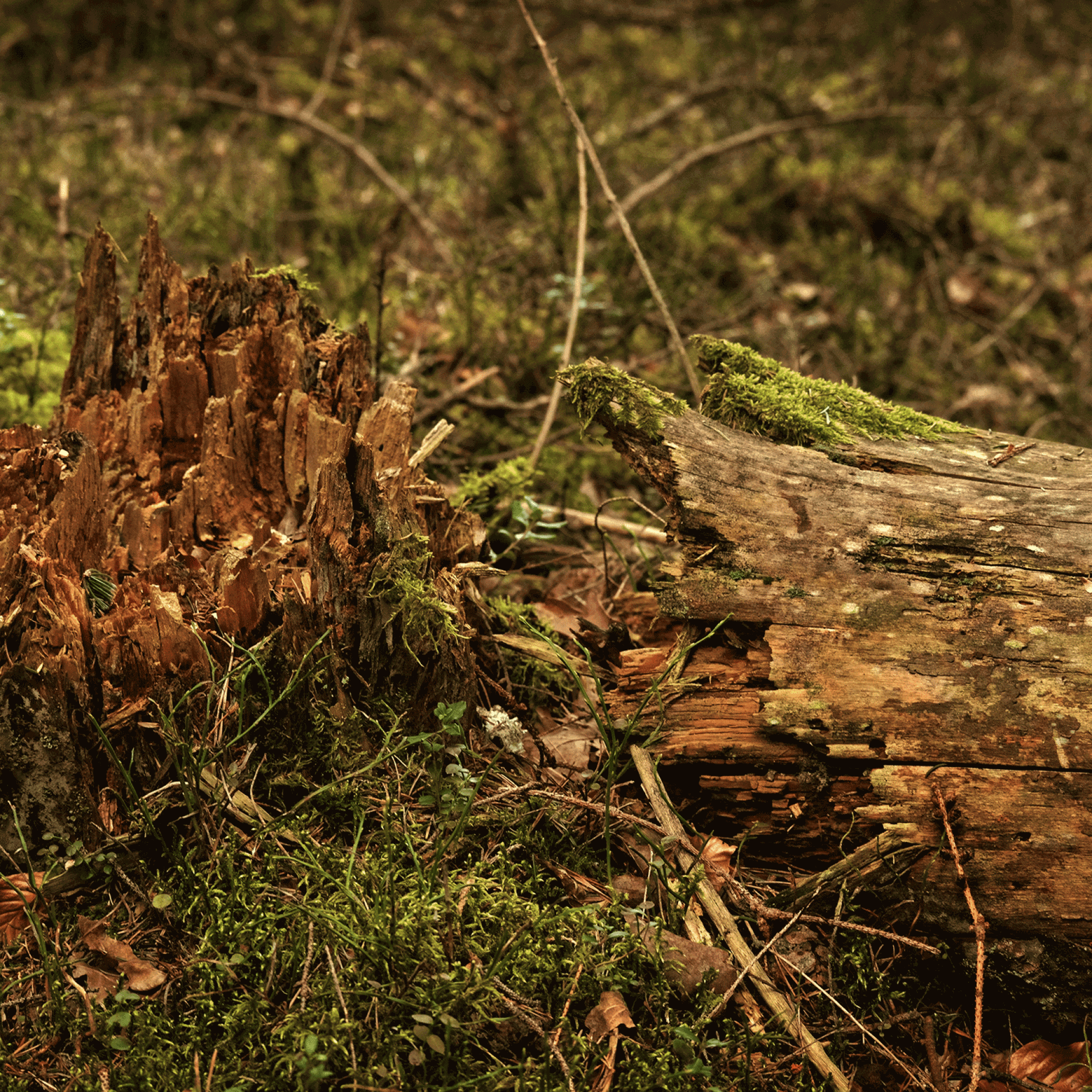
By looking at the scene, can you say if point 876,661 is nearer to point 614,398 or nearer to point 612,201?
point 614,398

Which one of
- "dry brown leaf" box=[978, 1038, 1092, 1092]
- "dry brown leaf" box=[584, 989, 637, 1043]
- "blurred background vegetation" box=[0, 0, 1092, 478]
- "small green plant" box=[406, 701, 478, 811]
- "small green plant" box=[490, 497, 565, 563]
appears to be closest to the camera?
"dry brown leaf" box=[584, 989, 637, 1043]

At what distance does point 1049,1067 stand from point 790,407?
170cm

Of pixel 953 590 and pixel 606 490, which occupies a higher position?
pixel 953 590

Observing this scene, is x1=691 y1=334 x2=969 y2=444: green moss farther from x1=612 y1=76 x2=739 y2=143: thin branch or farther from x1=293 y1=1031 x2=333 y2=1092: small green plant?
x1=612 y1=76 x2=739 y2=143: thin branch

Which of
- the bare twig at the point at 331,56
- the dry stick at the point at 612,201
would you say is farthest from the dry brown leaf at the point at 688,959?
the bare twig at the point at 331,56

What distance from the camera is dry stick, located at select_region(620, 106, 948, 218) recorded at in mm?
5047

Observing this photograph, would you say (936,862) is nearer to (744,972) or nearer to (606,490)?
(744,972)

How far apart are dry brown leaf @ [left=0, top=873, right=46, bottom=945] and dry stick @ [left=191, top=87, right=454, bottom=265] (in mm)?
3609

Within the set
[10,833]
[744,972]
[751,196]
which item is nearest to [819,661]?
[744,972]

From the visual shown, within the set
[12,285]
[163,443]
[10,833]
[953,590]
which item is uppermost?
[12,285]

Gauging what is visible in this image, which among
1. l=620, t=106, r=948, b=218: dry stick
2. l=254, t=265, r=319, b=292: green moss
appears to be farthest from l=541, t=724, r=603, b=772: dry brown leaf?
l=620, t=106, r=948, b=218: dry stick

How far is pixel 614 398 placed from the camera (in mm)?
2213

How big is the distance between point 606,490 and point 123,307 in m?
2.31

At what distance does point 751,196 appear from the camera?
5855mm
